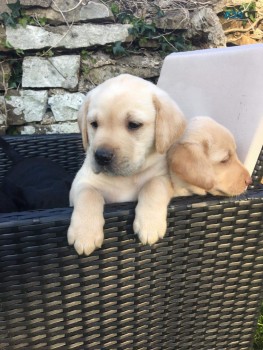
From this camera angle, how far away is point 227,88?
6.91ft

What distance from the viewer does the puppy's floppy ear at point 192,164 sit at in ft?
5.66

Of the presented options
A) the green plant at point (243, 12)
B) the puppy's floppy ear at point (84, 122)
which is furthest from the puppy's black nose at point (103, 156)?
the green plant at point (243, 12)

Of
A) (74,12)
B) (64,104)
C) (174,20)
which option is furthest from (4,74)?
(174,20)

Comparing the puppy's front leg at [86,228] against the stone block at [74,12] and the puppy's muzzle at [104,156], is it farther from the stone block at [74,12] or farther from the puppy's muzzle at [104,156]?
the stone block at [74,12]

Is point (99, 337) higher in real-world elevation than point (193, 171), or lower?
lower

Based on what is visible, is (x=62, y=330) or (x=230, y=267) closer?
(x=62, y=330)

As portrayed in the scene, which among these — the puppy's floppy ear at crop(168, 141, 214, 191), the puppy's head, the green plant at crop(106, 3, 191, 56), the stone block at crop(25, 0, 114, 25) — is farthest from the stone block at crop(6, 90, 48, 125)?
the puppy's floppy ear at crop(168, 141, 214, 191)

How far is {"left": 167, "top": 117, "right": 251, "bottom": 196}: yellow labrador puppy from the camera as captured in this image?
1.74 meters

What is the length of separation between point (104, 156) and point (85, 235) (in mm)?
422

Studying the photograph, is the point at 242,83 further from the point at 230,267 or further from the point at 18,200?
the point at 18,200

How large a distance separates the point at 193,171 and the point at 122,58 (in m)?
2.32

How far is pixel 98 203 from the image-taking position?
1619mm

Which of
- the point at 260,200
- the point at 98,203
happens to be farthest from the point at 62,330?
the point at 260,200

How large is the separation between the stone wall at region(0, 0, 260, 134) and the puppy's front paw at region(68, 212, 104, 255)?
7.42ft
